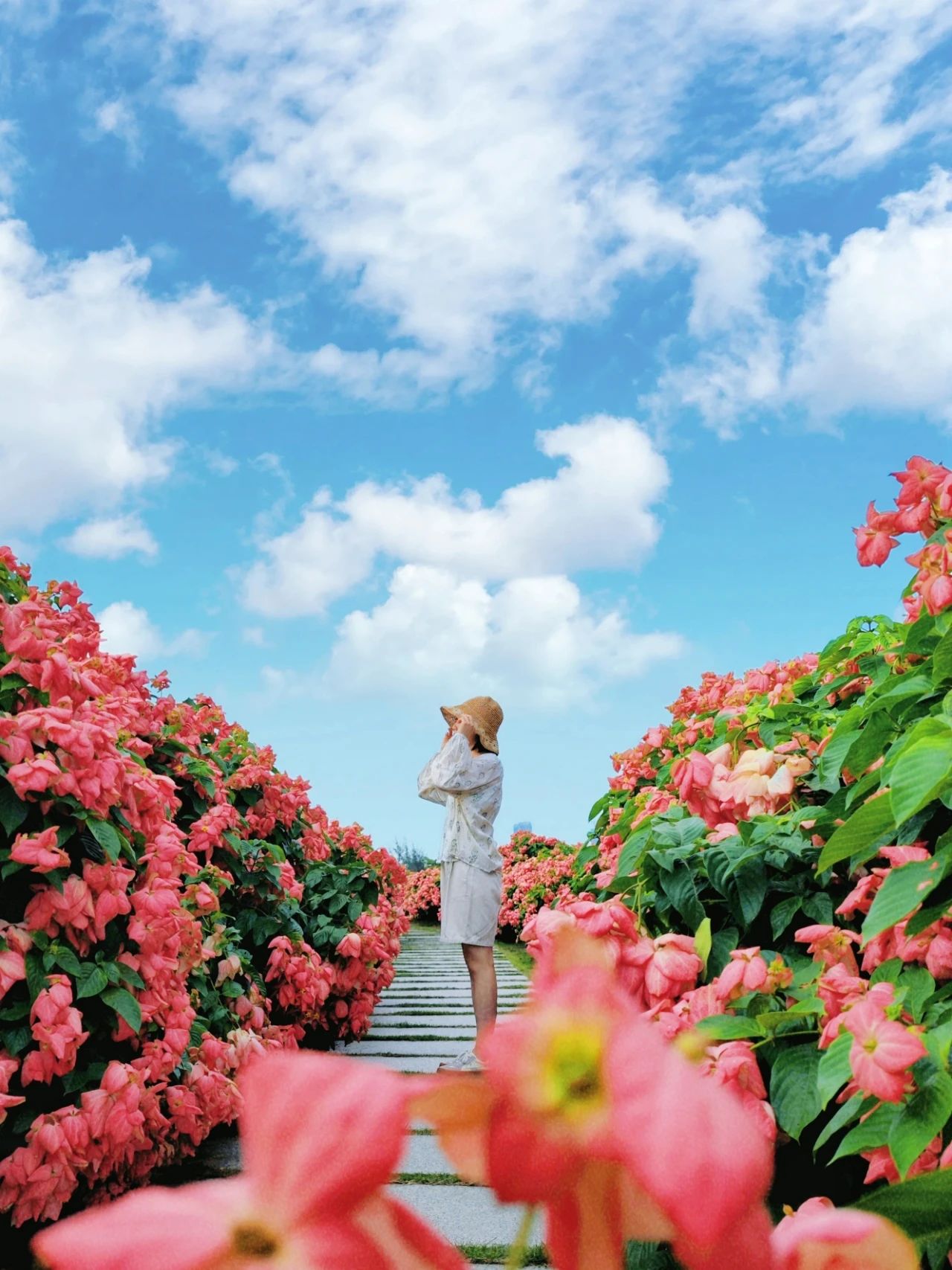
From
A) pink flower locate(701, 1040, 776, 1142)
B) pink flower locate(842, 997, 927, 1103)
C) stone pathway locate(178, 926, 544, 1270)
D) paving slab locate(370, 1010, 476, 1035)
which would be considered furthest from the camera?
paving slab locate(370, 1010, 476, 1035)

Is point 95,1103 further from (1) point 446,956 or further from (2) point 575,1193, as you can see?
(1) point 446,956

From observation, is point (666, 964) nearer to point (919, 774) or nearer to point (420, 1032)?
point (919, 774)

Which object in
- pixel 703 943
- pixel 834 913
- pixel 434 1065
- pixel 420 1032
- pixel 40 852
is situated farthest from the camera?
pixel 420 1032

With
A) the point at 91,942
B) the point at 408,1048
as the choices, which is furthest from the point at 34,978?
the point at 408,1048

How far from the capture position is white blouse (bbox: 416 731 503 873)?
5.70 metres

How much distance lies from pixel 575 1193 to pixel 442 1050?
5.17 m

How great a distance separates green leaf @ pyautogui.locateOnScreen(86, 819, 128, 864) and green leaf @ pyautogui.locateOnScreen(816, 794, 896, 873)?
6.13 ft

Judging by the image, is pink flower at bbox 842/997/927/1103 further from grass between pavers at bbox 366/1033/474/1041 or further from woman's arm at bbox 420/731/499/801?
woman's arm at bbox 420/731/499/801

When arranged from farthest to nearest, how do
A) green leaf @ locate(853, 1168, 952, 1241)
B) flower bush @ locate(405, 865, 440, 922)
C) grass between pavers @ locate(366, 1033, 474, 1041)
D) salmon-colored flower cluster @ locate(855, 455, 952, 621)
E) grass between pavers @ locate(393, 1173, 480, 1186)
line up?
flower bush @ locate(405, 865, 440, 922), grass between pavers @ locate(366, 1033, 474, 1041), grass between pavers @ locate(393, 1173, 480, 1186), salmon-colored flower cluster @ locate(855, 455, 952, 621), green leaf @ locate(853, 1168, 952, 1241)

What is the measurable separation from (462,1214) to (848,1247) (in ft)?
10.3

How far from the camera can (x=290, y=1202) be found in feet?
0.68

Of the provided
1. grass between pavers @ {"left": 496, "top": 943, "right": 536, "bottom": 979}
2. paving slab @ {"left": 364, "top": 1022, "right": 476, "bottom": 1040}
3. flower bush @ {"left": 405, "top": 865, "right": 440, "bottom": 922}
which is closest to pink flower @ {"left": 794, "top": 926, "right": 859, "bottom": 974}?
paving slab @ {"left": 364, "top": 1022, "right": 476, "bottom": 1040}

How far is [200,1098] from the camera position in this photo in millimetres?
3363

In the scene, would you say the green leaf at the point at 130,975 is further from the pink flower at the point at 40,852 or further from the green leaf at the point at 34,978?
the pink flower at the point at 40,852
